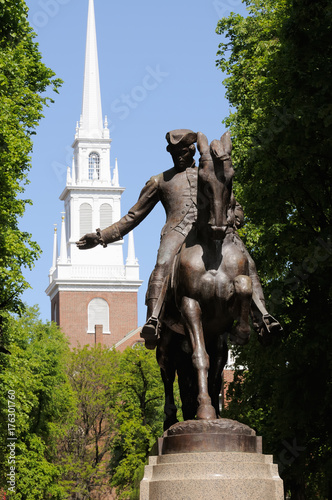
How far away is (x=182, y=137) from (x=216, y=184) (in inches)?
72.2

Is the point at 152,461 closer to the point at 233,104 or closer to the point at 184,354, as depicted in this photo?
the point at 184,354

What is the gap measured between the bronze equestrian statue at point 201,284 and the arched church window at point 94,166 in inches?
3670

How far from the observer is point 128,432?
195 feet

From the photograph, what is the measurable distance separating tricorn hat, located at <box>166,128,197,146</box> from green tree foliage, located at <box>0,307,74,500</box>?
1644 cm

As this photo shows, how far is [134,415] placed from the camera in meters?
61.3

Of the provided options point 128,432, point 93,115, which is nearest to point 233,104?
point 128,432

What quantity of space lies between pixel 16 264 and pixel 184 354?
14.4m

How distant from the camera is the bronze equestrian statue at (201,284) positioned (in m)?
10.7

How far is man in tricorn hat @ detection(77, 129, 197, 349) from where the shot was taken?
12.0 metres

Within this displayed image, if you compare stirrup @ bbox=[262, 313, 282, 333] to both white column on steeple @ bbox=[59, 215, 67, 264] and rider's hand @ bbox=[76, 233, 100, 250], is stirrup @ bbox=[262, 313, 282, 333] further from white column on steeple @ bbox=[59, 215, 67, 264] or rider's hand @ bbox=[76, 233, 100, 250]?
white column on steeple @ bbox=[59, 215, 67, 264]

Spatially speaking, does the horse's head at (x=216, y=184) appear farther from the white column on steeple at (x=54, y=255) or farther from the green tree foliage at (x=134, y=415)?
the white column on steeple at (x=54, y=255)

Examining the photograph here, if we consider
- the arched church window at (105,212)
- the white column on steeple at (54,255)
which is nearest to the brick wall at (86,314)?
the white column on steeple at (54,255)

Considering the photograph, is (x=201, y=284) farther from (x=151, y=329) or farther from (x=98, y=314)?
(x=98, y=314)

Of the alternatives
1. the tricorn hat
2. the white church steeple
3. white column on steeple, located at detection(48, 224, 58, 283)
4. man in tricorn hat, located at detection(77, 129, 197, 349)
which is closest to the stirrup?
man in tricorn hat, located at detection(77, 129, 197, 349)
